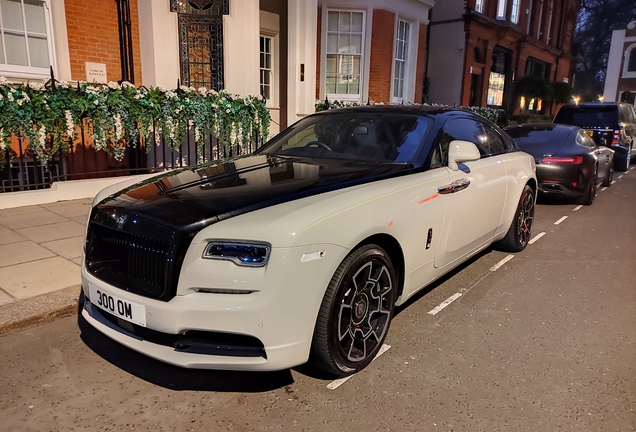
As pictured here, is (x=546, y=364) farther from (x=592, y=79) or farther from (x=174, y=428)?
(x=592, y=79)

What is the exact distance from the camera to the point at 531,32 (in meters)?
27.0

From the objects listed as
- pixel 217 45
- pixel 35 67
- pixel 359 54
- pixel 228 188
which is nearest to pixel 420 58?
pixel 359 54

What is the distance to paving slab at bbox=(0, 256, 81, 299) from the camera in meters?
3.99

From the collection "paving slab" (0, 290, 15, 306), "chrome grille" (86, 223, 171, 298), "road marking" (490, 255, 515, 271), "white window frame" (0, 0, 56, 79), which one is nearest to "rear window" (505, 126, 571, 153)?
"road marking" (490, 255, 515, 271)

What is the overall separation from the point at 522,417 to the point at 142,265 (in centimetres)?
225

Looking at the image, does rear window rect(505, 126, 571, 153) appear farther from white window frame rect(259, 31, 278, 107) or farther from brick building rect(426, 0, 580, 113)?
brick building rect(426, 0, 580, 113)

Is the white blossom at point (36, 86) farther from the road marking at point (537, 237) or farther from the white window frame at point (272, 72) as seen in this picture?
the road marking at point (537, 237)

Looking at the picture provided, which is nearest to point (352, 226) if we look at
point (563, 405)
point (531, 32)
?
point (563, 405)

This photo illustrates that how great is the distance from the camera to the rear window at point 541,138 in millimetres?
8375

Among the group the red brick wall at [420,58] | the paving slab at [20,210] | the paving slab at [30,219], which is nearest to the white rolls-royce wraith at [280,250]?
the paving slab at [30,219]

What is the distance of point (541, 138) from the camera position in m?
8.70

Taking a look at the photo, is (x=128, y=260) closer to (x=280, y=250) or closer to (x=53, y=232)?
(x=280, y=250)

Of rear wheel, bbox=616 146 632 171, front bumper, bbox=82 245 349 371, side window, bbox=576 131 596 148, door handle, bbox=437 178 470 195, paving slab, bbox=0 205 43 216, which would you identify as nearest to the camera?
front bumper, bbox=82 245 349 371

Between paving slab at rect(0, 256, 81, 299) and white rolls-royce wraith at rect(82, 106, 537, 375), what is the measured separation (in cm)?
128
